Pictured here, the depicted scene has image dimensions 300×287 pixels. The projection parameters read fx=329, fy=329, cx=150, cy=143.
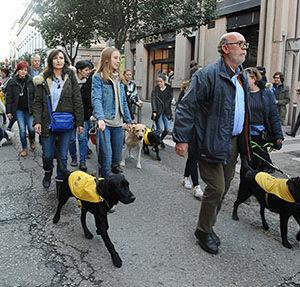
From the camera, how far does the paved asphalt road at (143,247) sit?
287 centimetres

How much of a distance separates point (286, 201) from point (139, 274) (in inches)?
65.9

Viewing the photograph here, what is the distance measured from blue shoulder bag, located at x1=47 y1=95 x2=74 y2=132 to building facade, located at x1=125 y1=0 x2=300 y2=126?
9005 millimetres

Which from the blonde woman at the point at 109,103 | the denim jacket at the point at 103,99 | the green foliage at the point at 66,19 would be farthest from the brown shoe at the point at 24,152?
the green foliage at the point at 66,19

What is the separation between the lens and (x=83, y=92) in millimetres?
5887

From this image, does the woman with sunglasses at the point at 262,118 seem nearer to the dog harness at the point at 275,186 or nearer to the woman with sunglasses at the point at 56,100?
the dog harness at the point at 275,186

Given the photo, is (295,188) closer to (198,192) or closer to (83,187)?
(198,192)

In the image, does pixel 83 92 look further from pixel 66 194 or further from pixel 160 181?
pixel 66 194

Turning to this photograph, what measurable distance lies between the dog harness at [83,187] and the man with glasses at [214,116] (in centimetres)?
89

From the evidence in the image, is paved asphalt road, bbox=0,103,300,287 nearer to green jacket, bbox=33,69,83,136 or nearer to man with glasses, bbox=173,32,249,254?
man with glasses, bbox=173,32,249,254

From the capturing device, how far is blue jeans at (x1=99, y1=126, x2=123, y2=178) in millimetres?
4443

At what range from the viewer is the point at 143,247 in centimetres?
340

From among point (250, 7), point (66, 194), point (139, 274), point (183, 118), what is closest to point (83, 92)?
point (66, 194)

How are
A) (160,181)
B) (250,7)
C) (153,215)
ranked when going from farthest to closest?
(250,7) → (160,181) → (153,215)

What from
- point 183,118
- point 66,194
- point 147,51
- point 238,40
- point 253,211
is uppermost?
point 147,51
